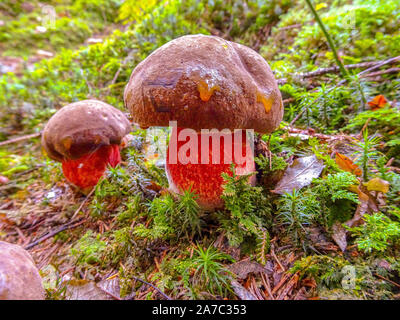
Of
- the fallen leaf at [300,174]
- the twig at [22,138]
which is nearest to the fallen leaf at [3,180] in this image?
the twig at [22,138]

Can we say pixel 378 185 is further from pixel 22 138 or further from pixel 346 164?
pixel 22 138

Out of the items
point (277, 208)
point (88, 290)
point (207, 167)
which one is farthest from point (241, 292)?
point (88, 290)

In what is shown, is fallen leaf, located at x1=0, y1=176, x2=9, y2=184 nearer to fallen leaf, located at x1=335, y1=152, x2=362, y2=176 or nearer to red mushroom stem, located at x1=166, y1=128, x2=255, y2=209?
red mushroom stem, located at x1=166, y1=128, x2=255, y2=209

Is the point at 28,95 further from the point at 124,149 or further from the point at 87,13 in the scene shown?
the point at 87,13

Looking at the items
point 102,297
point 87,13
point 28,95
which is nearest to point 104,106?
point 102,297

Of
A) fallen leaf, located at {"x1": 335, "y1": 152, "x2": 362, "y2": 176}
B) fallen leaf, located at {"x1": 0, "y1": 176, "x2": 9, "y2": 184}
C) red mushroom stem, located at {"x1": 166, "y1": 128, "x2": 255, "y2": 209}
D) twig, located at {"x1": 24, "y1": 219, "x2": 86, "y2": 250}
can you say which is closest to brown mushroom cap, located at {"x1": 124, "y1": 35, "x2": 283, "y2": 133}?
red mushroom stem, located at {"x1": 166, "y1": 128, "x2": 255, "y2": 209}

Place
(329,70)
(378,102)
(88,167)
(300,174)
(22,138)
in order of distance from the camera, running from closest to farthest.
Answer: (300,174) → (378,102) → (88,167) → (329,70) → (22,138)
